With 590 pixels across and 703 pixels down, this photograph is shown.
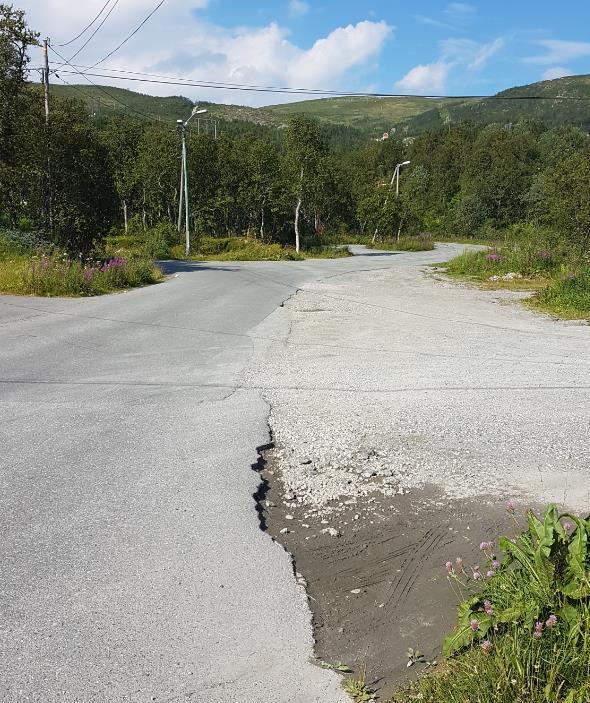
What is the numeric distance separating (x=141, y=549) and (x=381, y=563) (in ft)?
4.21

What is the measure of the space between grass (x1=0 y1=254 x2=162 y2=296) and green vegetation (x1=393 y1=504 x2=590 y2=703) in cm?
1365

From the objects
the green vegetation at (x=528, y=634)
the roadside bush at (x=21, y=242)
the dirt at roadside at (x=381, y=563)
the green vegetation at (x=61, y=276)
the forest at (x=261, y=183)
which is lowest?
the dirt at roadside at (x=381, y=563)

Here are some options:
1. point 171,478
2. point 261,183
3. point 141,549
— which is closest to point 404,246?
point 261,183

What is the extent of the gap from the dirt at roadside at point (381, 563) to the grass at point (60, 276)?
1174 centimetres

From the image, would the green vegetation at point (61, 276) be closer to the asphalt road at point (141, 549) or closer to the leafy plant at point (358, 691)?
the asphalt road at point (141, 549)

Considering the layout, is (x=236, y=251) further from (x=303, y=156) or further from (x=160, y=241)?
(x=303, y=156)

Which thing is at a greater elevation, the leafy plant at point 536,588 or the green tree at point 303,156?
the green tree at point 303,156

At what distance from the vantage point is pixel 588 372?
734 cm

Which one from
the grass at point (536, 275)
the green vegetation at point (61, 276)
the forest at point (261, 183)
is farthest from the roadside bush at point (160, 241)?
the grass at point (536, 275)

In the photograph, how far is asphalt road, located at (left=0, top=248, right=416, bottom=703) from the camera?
2.38 m

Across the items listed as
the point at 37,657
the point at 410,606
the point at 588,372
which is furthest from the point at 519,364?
the point at 37,657

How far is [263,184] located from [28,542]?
159 ft

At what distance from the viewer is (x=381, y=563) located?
3242 millimetres

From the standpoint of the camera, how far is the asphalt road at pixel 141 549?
2.38 meters
